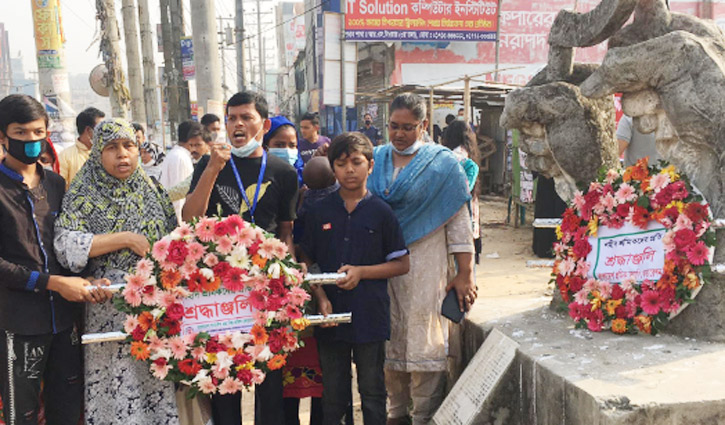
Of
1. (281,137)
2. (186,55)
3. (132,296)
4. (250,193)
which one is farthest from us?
(186,55)

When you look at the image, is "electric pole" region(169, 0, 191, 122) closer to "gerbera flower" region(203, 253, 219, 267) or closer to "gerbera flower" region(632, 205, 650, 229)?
"gerbera flower" region(203, 253, 219, 267)

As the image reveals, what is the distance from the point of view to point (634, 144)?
481 centimetres

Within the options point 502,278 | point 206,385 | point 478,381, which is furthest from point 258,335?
point 502,278

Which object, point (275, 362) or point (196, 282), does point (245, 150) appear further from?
point (275, 362)

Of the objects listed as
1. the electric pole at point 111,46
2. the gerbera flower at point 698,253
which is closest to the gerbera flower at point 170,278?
the gerbera flower at point 698,253

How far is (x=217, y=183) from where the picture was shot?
118 inches

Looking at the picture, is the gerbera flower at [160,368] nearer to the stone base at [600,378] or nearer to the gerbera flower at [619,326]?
the stone base at [600,378]

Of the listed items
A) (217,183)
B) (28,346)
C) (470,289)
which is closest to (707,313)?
(470,289)

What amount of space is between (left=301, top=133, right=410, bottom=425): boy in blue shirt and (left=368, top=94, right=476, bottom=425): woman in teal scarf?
0.29 m

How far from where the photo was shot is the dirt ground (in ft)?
12.9

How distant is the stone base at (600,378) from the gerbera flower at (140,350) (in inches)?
64.9

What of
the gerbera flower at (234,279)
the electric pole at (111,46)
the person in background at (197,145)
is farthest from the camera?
the electric pole at (111,46)

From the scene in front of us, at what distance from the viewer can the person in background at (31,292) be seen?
2570 millimetres

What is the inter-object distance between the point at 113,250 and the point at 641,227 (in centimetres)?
262
